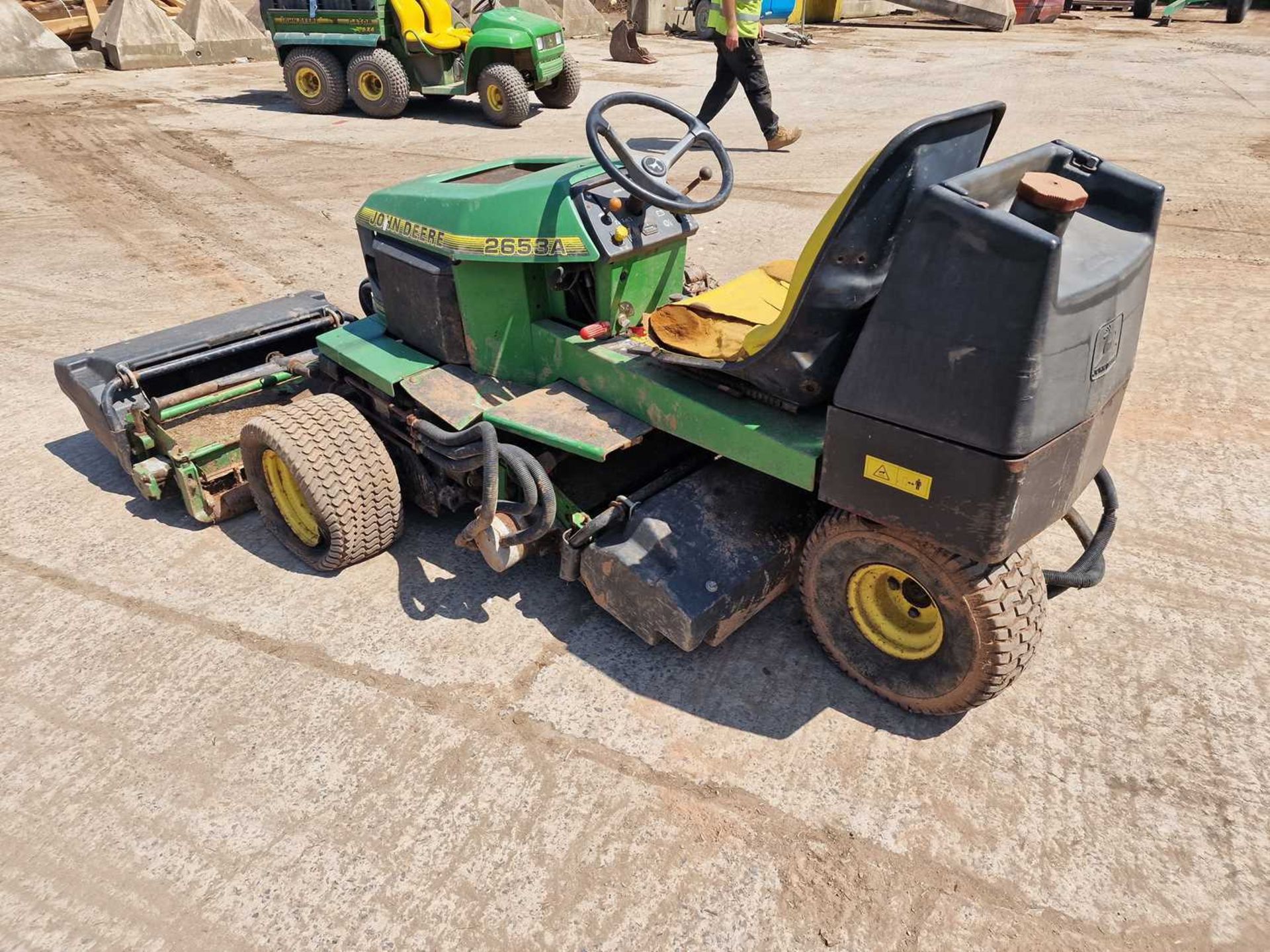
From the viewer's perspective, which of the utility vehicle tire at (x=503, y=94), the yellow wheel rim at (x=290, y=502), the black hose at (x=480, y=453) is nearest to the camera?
the black hose at (x=480, y=453)

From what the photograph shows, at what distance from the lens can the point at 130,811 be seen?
2.52 meters

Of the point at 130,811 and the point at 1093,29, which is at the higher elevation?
the point at 1093,29

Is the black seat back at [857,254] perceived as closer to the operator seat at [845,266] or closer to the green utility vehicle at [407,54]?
the operator seat at [845,266]

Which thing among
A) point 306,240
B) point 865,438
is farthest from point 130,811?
point 306,240

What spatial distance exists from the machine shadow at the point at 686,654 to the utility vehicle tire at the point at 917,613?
0.33 ft

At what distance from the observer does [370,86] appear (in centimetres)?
1082

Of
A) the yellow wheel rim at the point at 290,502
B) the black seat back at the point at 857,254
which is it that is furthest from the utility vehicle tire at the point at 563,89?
the black seat back at the point at 857,254

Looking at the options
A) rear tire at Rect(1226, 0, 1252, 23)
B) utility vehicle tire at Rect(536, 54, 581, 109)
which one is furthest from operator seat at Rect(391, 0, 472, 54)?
rear tire at Rect(1226, 0, 1252, 23)

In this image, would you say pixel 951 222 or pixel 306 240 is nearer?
pixel 951 222

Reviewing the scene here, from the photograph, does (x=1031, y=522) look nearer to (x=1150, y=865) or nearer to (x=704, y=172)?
(x=1150, y=865)

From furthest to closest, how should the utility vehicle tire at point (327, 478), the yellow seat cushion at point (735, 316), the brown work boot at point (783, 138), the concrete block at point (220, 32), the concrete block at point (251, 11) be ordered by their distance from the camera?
the concrete block at point (251, 11), the concrete block at point (220, 32), the brown work boot at point (783, 138), the utility vehicle tire at point (327, 478), the yellow seat cushion at point (735, 316)

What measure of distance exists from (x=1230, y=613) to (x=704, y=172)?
246 centimetres

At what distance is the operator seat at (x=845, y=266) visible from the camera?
2.17 m

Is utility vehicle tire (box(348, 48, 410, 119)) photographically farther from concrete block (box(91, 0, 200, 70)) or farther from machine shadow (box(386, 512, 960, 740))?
machine shadow (box(386, 512, 960, 740))
